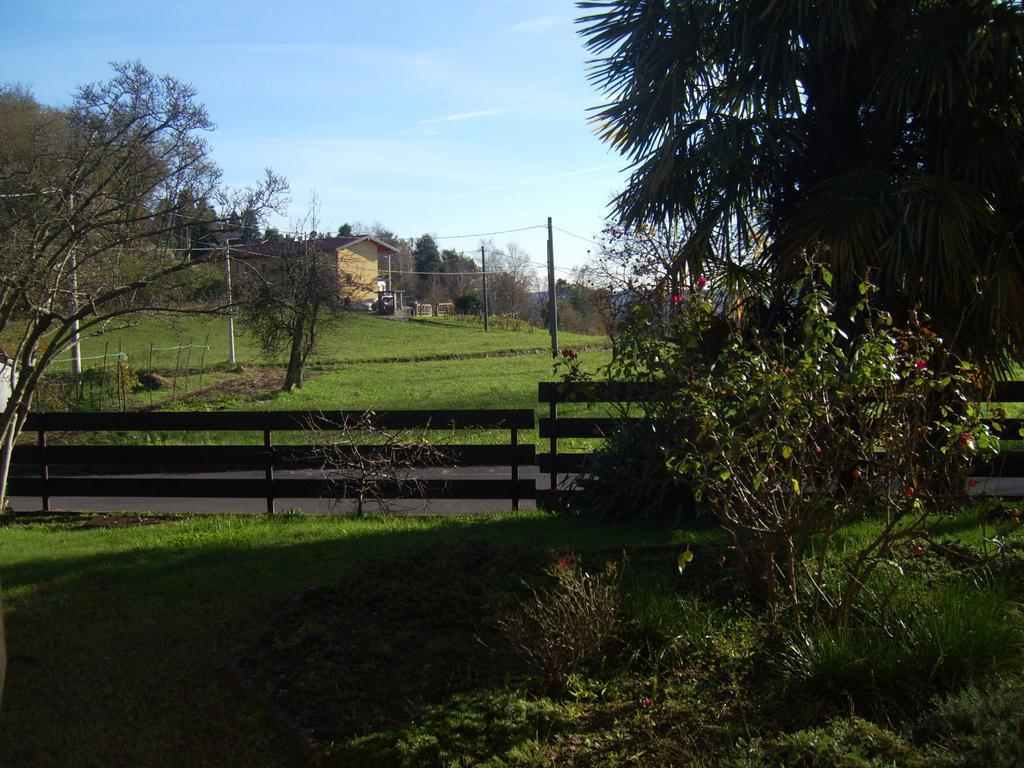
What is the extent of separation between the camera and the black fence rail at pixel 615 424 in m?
6.45

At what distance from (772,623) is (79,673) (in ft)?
12.2

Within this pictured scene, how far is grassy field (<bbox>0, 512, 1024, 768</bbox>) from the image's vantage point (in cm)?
362

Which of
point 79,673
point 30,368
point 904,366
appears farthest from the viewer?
point 30,368

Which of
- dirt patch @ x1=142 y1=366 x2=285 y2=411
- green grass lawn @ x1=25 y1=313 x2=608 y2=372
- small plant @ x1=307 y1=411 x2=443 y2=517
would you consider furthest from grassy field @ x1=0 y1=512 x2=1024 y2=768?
green grass lawn @ x1=25 y1=313 x2=608 y2=372

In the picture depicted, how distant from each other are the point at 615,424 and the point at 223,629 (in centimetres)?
458

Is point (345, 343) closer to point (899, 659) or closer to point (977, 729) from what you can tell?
point (899, 659)

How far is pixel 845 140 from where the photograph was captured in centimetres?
791

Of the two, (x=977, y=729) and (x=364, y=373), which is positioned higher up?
(x=364, y=373)

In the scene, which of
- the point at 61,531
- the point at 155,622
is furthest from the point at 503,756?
the point at 61,531

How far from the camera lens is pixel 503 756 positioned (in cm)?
364

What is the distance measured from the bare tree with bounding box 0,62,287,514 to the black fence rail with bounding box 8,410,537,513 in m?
1.14

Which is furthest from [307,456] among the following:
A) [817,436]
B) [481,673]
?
[817,436]

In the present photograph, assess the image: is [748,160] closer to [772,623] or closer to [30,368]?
[772,623]

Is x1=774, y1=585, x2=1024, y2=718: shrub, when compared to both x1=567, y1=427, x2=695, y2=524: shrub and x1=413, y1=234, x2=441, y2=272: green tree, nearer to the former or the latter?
x1=567, y1=427, x2=695, y2=524: shrub
